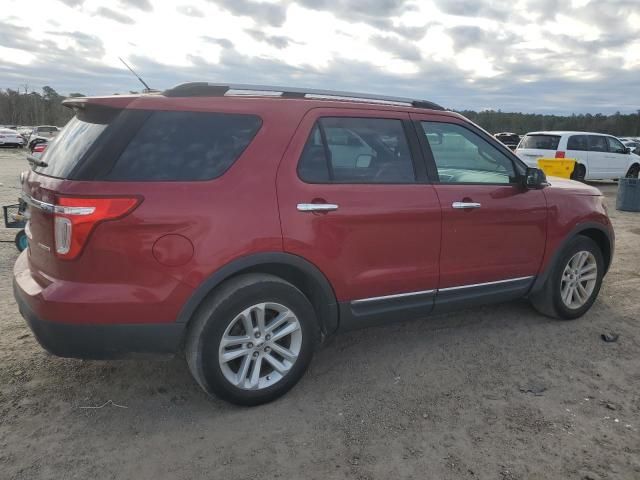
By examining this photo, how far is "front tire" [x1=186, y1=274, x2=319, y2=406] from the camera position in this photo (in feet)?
9.89

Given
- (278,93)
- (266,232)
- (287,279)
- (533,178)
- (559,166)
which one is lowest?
(287,279)

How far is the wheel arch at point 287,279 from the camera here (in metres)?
2.95

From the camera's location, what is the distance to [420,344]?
13.9ft

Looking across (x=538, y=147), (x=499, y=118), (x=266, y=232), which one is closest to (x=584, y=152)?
(x=538, y=147)

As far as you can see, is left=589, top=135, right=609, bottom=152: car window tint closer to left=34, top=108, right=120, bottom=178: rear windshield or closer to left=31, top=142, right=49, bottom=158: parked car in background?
left=31, top=142, right=49, bottom=158: parked car in background

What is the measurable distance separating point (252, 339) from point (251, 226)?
2.21ft

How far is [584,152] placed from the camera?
16797 millimetres

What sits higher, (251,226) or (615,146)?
(615,146)

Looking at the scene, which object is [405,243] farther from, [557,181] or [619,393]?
[557,181]

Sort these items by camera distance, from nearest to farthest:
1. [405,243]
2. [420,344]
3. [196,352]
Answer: [196,352]
[405,243]
[420,344]

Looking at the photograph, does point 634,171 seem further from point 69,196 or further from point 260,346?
point 69,196

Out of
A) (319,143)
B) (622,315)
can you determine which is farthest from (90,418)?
(622,315)

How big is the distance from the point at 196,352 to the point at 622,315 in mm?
3943

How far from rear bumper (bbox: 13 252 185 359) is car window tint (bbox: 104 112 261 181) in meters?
0.77
